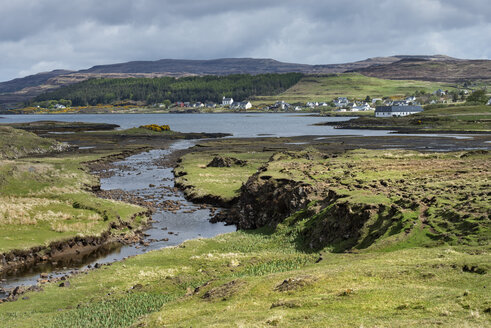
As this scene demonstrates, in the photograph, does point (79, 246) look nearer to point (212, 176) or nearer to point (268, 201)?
point (268, 201)

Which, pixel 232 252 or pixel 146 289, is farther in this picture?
pixel 232 252

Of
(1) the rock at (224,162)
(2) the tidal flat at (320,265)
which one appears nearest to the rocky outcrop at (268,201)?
(2) the tidal flat at (320,265)

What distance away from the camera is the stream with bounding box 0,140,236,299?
4478 cm

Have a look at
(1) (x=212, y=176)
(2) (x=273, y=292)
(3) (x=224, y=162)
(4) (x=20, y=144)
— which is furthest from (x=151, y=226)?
(4) (x=20, y=144)

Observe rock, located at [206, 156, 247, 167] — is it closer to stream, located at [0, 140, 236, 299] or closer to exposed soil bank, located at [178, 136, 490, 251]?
stream, located at [0, 140, 236, 299]

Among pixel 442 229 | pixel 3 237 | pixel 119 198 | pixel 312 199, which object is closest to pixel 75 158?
pixel 119 198

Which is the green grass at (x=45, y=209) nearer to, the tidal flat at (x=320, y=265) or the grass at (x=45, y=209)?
the grass at (x=45, y=209)

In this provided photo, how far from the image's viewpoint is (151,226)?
60094 millimetres

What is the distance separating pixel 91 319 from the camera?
92.2 ft

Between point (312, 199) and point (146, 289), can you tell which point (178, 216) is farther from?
point (146, 289)

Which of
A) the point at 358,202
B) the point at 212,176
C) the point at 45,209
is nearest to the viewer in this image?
the point at 358,202

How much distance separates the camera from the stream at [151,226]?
4478 cm

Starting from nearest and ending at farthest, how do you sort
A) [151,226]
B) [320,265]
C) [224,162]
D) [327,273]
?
[327,273] < [320,265] < [151,226] < [224,162]

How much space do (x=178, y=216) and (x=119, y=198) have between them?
14.8 metres
